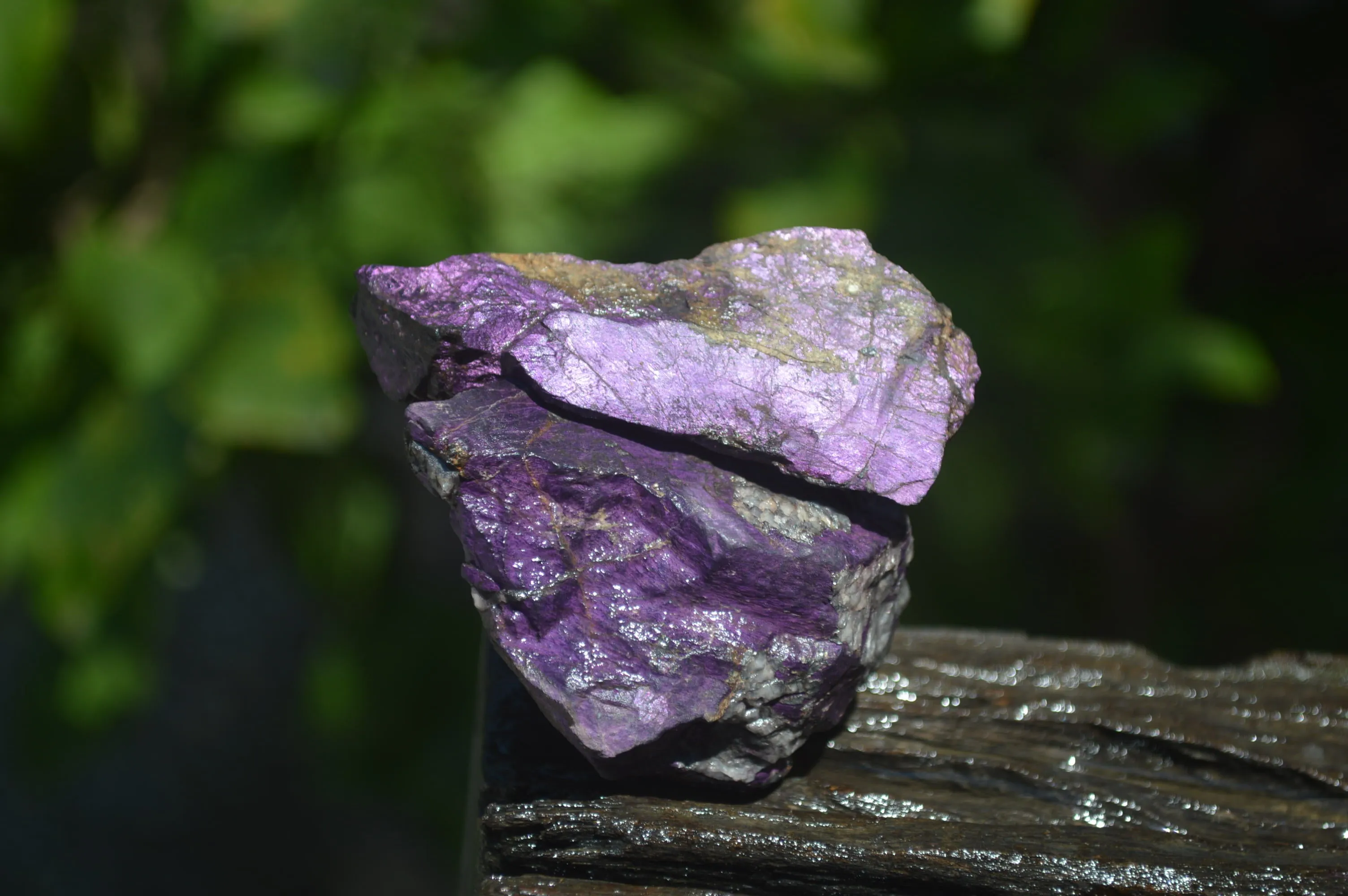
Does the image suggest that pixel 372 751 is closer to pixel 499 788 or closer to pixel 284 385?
pixel 284 385

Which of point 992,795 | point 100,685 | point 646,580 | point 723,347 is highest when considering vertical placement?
point 723,347

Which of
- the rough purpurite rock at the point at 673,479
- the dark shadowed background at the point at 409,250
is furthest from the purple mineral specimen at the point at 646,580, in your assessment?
the dark shadowed background at the point at 409,250

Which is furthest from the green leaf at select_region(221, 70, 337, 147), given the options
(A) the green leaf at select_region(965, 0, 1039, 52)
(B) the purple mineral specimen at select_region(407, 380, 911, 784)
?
(B) the purple mineral specimen at select_region(407, 380, 911, 784)

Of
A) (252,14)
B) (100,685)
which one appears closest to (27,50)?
(252,14)

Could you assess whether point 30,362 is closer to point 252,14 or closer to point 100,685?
point 100,685

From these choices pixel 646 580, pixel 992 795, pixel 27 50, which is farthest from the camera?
pixel 27 50

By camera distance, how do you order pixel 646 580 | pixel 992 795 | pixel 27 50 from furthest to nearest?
pixel 27 50
pixel 992 795
pixel 646 580

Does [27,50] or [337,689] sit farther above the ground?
[27,50]
